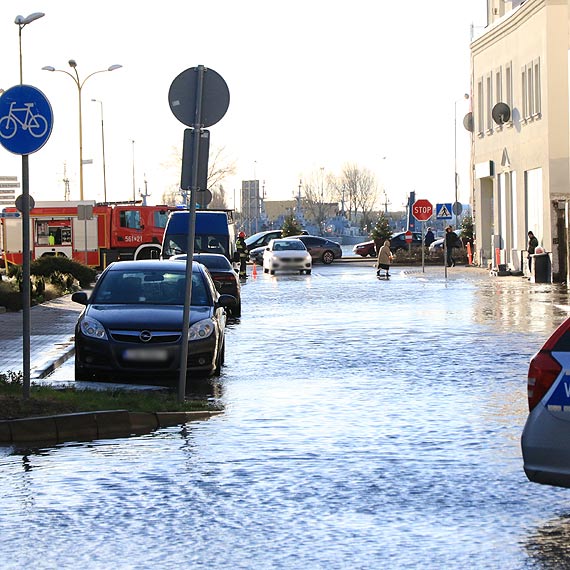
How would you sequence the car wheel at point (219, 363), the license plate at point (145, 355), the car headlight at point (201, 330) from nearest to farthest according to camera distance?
the license plate at point (145, 355)
the car headlight at point (201, 330)
the car wheel at point (219, 363)

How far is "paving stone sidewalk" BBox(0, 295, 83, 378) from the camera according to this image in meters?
18.8

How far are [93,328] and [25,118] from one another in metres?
3.39

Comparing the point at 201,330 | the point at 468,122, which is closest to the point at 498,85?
the point at 468,122

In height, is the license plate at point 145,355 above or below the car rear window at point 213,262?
below

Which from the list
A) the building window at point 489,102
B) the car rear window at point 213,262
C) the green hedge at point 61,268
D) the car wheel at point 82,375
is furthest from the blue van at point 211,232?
the car wheel at point 82,375

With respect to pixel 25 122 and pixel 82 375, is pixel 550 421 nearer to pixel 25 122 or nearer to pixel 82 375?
pixel 25 122

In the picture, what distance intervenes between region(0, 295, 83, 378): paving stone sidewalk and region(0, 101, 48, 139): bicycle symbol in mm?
3983

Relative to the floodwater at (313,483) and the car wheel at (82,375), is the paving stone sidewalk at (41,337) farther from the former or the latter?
the floodwater at (313,483)

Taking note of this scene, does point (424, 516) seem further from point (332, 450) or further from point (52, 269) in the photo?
point (52, 269)

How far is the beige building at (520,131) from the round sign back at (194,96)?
30.0m

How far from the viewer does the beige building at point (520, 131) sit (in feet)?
165

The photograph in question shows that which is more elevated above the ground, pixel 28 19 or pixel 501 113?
pixel 28 19

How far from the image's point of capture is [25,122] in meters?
14.1

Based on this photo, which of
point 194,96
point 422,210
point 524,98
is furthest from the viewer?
point 422,210
